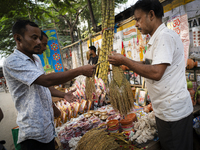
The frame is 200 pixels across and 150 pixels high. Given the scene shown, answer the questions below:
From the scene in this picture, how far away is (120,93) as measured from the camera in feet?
5.59

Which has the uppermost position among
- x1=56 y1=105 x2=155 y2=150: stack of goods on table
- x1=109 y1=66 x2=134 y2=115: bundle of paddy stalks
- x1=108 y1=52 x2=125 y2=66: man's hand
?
x1=108 y1=52 x2=125 y2=66: man's hand

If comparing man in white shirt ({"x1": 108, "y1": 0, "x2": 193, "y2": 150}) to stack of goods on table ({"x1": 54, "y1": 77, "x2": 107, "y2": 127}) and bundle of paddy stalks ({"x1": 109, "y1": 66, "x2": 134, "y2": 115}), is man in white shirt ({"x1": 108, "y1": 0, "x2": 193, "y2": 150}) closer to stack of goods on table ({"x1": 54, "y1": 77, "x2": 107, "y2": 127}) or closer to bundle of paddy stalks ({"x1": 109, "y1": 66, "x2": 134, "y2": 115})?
bundle of paddy stalks ({"x1": 109, "y1": 66, "x2": 134, "y2": 115})

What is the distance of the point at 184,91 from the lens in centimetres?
134

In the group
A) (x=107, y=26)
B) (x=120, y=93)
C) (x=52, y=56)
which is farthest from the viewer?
(x=52, y=56)

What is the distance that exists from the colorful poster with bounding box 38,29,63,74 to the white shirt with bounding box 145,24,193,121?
14.4ft

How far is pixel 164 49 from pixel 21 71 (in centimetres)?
150

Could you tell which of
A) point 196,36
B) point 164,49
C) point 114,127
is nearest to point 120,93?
point 114,127

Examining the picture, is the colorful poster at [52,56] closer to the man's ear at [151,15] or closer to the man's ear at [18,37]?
the man's ear at [18,37]

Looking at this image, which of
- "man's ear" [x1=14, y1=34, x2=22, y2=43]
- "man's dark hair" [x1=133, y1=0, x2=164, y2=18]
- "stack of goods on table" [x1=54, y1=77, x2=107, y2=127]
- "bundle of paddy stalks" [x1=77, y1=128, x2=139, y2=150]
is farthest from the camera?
"stack of goods on table" [x1=54, y1=77, x2=107, y2=127]

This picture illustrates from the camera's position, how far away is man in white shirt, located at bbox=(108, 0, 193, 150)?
1214 mm

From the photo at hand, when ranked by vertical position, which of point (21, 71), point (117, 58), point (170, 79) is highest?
point (117, 58)

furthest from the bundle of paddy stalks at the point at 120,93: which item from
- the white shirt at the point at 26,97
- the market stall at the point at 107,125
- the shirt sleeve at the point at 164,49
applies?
the white shirt at the point at 26,97

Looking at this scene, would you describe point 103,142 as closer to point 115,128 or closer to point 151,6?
point 115,128

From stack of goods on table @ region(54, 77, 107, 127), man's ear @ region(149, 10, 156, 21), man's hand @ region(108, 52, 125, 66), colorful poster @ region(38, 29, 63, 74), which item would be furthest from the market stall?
colorful poster @ region(38, 29, 63, 74)
